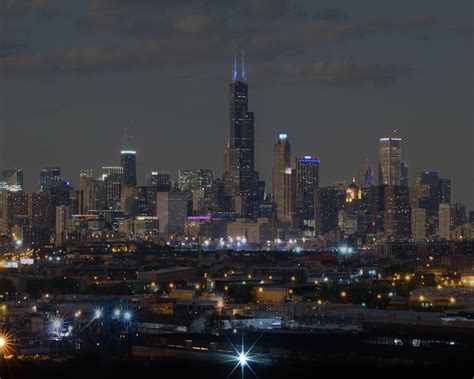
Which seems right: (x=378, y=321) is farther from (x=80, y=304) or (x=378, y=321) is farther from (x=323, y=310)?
(x=80, y=304)

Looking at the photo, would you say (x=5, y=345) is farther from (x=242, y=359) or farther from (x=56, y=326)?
(x=242, y=359)

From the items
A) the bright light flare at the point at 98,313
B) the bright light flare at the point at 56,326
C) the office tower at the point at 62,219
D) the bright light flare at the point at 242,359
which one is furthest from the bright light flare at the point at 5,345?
the office tower at the point at 62,219

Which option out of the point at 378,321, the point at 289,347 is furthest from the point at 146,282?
the point at 289,347

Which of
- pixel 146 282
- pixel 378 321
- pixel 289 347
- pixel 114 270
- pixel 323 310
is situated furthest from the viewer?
pixel 114 270

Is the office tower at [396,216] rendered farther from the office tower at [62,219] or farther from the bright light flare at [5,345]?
the bright light flare at [5,345]

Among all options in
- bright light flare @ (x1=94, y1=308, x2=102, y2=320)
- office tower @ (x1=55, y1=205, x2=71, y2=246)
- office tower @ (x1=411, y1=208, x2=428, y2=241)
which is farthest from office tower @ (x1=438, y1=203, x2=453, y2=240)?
→ bright light flare @ (x1=94, y1=308, x2=102, y2=320)

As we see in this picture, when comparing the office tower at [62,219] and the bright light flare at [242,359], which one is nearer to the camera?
the bright light flare at [242,359]
